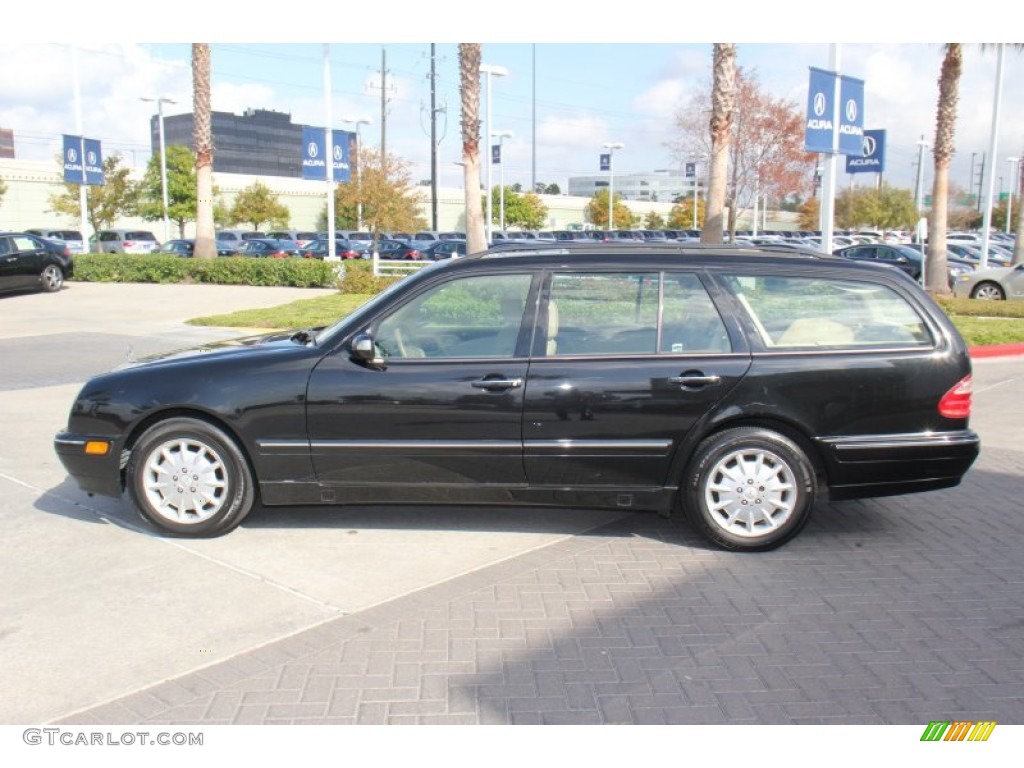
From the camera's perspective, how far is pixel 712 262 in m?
5.54

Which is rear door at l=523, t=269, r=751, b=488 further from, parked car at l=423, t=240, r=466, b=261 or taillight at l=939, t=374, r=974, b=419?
parked car at l=423, t=240, r=466, b=261

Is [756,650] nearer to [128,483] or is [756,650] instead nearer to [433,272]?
[433,272]

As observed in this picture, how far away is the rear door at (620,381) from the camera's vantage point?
17.3 ft

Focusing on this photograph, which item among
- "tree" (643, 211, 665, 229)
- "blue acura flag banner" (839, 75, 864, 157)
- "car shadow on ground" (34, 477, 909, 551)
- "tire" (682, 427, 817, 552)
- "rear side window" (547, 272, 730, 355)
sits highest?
"blue acura flag banner" (839, 75, 864, 157)

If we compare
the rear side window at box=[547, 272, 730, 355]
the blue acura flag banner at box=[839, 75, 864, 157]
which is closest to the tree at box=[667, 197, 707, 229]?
the blue acura flag banner at box=[839, 75, 864, 157]

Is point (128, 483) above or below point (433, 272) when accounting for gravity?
below

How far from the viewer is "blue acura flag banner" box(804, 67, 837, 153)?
12469 mm

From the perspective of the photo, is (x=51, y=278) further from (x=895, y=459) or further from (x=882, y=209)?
(x=882, y=209)

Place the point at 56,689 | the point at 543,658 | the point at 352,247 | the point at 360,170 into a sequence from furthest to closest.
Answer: the point at 352,247, the point at 360,170, the point at 543,658, the point at 56,689

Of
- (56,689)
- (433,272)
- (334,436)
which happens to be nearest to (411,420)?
(334,436)

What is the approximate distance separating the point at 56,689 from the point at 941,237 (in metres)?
23.5

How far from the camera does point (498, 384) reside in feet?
17.3

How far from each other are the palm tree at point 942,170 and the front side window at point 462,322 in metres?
20.3

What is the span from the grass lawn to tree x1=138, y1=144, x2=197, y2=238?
35184 mm
